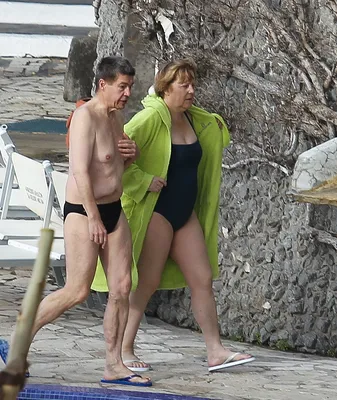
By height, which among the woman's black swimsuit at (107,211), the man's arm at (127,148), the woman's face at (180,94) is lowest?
the woman's black swimsuit at (107,211)

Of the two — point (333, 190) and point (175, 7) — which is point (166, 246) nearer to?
point (333, 190)

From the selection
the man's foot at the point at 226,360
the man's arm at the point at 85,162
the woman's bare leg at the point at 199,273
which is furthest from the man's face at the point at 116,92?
the man's foot at the point at 226,360

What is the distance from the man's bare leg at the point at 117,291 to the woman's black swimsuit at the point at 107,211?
1.0 inches

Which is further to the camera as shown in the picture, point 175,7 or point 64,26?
point 64,26

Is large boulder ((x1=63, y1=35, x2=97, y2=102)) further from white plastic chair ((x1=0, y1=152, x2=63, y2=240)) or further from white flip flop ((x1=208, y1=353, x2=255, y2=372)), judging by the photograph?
white flip flop ((x1=208, y1=353, x2=255, y2=372))

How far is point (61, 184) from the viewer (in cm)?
588

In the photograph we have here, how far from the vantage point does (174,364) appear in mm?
5008

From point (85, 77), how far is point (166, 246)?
9460mm

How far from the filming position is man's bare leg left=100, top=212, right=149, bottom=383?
14.3 feet

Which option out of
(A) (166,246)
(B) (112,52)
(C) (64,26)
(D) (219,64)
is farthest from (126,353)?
(C) (64,26)

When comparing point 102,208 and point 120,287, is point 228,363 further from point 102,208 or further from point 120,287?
point 102,208

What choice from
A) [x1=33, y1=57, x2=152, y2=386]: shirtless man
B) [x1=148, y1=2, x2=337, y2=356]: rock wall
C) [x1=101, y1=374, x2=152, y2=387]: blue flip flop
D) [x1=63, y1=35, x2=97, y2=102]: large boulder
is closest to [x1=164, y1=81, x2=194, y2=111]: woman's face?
[x1=33, y1=57, x2=152, y2=386]: shirtless man

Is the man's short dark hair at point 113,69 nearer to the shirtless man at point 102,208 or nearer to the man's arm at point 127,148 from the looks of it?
the shirtless man at point 102,208

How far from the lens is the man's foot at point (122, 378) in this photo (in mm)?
4430
